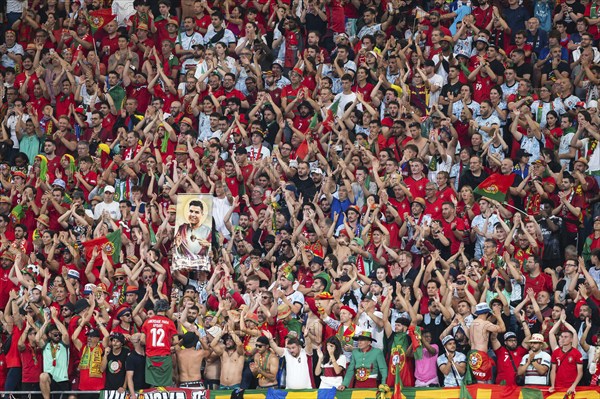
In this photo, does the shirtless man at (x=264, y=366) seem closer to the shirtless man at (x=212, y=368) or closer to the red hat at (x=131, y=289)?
the shirtless man at (x=212, y=368)

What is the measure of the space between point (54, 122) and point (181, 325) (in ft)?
22.9

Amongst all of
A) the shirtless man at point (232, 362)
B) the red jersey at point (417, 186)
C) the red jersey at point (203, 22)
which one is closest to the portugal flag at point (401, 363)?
the shirtless man at point (232, 362)

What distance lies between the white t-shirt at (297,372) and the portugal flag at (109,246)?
4.24 metres

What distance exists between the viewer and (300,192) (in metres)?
26.3

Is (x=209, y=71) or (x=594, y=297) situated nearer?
(x=594, y=297)

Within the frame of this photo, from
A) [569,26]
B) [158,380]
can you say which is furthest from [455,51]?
[158,380]

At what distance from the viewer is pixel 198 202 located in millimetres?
25172

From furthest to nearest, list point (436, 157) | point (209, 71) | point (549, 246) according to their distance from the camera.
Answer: point (209, 71) → point (436, 157) → point (549, 246)

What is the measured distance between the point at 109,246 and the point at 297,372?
15.3 feet

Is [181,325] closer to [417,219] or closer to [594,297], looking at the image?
[417,219]

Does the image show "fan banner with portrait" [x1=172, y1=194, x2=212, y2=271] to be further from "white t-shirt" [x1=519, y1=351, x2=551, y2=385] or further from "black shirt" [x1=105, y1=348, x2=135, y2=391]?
"white t-shirt" [x1=519, y1=351, x2=551, y2=385]

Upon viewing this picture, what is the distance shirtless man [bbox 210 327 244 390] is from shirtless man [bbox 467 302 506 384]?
3.41m

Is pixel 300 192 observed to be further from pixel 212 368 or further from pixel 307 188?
pixel 212 368

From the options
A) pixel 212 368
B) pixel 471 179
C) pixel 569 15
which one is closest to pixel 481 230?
pixel 471 179
